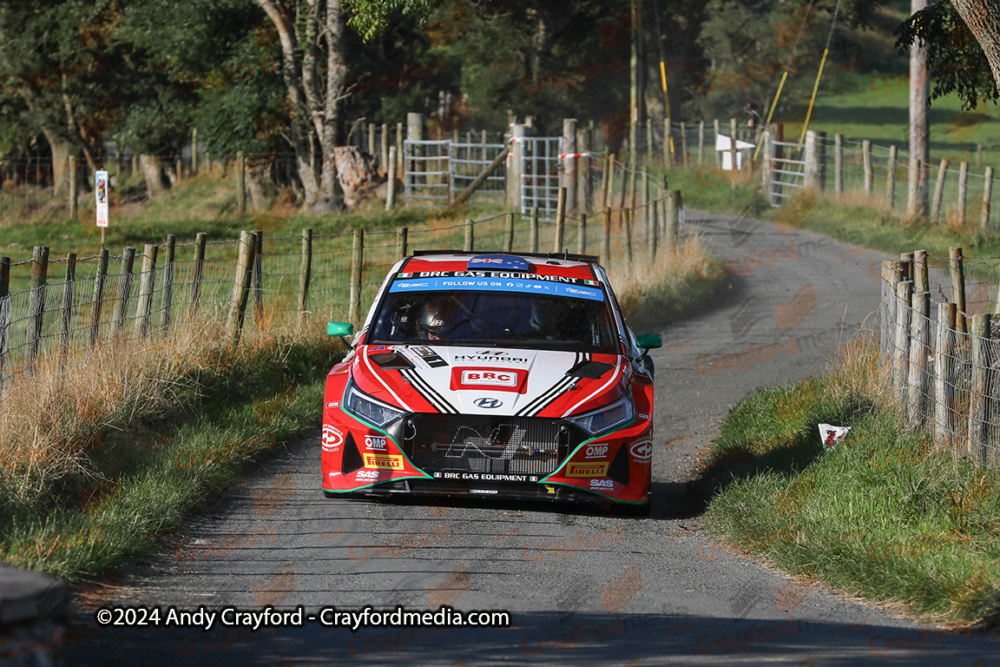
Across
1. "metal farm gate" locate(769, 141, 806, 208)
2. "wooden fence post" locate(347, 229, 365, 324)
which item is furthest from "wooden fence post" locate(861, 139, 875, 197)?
"wooden fence post" locate(347, 229, 365, 324)

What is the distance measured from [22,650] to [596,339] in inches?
236

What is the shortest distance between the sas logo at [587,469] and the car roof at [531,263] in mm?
2064

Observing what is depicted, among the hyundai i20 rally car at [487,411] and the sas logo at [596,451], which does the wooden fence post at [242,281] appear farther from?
the sas logo at [596,451]

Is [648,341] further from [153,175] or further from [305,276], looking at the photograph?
[153,175]

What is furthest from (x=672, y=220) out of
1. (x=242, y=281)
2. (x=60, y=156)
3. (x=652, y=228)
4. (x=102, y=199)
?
(x=60, y=156)

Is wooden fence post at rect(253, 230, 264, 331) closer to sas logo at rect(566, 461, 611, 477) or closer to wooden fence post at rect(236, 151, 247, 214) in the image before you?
sas logo at rect(566, 461, 611, 477)

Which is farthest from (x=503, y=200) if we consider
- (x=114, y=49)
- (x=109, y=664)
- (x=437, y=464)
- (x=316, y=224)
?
(x=109, y=664)

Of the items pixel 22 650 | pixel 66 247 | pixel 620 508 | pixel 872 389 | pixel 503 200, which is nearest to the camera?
pixel 22 650

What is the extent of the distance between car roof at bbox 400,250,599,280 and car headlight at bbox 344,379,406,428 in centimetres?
159

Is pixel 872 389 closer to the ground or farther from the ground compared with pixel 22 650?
closer to the ground

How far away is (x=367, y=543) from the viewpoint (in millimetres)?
6996

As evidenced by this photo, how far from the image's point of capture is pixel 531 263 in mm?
9406

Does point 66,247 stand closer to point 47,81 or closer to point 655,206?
point 655,206

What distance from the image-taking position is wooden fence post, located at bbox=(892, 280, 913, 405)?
968 cm
